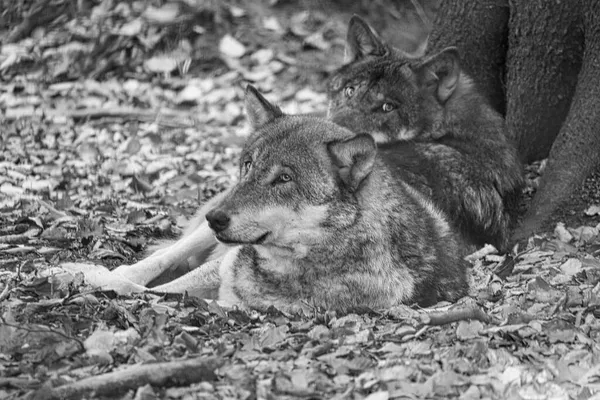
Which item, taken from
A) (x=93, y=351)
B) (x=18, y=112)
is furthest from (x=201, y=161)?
(x=93, y=351)

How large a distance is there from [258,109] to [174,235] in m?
1.86

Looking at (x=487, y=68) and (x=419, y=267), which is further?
(x=487, y=68)

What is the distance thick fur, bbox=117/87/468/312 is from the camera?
5531mm

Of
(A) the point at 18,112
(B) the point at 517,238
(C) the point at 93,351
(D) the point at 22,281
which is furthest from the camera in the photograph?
(A) the point at 18,112

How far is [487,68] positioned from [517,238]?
2.07 metres

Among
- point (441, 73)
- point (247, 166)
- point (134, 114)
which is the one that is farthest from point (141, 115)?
point (247, 166)

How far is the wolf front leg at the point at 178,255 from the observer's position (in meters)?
6.48

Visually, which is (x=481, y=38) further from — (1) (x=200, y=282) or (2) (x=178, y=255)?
(1) (x=200, y=282)

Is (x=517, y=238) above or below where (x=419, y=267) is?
below

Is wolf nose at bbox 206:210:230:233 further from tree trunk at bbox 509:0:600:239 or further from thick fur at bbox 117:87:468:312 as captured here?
tree trunk at bbox 509:0:600:239

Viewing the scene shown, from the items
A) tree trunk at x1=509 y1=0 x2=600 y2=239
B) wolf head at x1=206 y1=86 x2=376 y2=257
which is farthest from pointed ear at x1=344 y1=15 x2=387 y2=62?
wolf head at x1=206 y1=86 x2=376 y2=257

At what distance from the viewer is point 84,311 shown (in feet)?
17.5

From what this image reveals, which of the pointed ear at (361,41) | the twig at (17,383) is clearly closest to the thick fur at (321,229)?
the twig at (17,383)

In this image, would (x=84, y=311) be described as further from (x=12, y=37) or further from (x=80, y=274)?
Result: (x=12, y=37)
